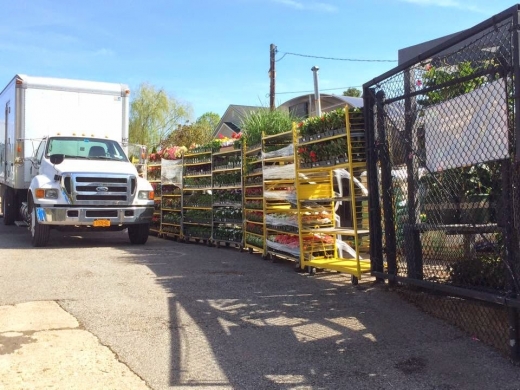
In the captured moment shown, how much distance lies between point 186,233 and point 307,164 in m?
5.49

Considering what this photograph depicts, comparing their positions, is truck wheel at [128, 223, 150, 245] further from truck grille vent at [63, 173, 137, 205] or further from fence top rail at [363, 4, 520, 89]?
fence top rail at [363, 4, 520, 89]

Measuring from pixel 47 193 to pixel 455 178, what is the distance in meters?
8.65

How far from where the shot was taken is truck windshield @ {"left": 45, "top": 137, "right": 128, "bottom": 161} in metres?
11.9

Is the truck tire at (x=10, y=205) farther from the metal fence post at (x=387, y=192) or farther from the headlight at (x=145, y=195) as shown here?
the metal fence post at (x=387, y=192)

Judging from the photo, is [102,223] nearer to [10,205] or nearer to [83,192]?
[83,192]

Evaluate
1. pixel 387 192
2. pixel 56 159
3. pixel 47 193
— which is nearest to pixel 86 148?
pixel 56 159

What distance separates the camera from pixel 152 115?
38156 millimetres

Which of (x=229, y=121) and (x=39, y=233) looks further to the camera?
(x=229, y=121)

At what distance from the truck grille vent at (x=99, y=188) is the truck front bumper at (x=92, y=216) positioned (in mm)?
171

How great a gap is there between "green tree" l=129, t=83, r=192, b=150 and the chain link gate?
32854 millimetres

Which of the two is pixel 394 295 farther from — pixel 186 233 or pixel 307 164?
pixel 186 233

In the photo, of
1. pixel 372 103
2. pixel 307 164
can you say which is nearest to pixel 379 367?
pixel 372 103

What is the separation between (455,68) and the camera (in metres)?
4.74

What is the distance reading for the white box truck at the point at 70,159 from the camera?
35.8 ft
